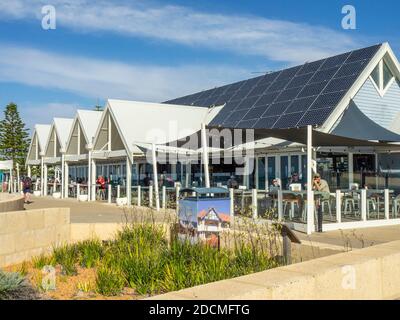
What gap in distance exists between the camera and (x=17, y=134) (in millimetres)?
60781

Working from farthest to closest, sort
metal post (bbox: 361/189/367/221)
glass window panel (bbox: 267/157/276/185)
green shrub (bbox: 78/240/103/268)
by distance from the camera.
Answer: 1. glass window panel (bbox: 267/157/276/185)
2. metal post (bbox: 361/189/367/221)
3. green shrub (bbox: 78/240/103/268)

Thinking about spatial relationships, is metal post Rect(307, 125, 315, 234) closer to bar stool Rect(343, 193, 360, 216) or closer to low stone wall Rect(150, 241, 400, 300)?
bar stool Rect(343, 193, 360, 216)

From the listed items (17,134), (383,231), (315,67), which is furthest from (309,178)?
(17,134)

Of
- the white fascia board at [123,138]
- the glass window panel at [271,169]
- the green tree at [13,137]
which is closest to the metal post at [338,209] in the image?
the glass window panel at [271,169]

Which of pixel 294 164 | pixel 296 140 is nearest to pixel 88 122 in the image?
pixel 294 164

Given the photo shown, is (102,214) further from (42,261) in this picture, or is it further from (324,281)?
(324,281)

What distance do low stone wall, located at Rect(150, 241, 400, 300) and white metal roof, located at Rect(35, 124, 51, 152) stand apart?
121 ft

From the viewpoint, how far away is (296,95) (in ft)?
70.9

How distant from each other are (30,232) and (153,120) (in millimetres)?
17268

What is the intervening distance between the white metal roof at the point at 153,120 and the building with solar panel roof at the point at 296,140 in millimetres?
61

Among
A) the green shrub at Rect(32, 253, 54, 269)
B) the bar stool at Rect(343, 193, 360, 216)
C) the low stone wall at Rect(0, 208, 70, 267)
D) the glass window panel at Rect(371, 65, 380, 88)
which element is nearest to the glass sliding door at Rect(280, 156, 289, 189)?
the glass window panel at Rect(371, 65, 380, 88)

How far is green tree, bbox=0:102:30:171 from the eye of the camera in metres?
60.0

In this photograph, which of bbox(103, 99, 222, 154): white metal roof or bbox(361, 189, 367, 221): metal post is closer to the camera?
bbox(361, 189, 367, 221): metal post
